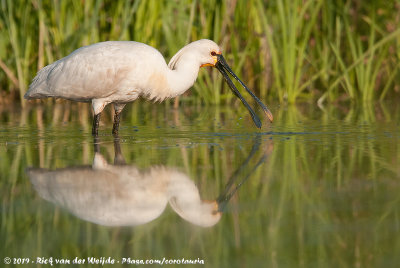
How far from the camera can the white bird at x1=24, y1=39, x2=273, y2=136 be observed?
7.39 meters

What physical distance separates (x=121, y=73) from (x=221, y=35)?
418 cm

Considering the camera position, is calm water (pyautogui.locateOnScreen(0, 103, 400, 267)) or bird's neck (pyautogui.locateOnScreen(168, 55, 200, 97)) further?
bird's neck (pyautogui.locateOnScreen(168, 55, 200, 97))

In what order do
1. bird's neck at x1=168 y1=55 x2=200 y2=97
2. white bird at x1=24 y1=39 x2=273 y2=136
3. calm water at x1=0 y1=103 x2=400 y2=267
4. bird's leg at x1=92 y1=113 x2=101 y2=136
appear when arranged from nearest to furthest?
1. calm water at x1=0 y1=103 x2=400 y2=267
2. white bird at x1=24 y1=39 x2=273 y2=136
3. bird's neck at x1=168 y1=55 x2=200 y2=97
4. bird's leg at x1=92 y1=113 x2=101 y2=136

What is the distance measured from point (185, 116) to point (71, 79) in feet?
8.12

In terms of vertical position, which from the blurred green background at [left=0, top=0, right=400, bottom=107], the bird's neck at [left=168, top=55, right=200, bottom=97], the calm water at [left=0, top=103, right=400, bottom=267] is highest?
the blurred green background at [left=0, top=0, right=400, bottom=107]

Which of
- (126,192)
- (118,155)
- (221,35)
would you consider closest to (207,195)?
(126,192)

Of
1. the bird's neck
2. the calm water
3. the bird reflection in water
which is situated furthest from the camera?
the bird's neck

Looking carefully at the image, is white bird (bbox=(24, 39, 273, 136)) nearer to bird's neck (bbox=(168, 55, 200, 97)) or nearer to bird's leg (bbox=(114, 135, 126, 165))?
bird's neck (bbox=(168, 55, 200, 97))

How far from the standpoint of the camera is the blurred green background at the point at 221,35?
1073 centimetres

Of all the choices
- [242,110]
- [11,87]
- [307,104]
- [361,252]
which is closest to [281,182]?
[361,252]

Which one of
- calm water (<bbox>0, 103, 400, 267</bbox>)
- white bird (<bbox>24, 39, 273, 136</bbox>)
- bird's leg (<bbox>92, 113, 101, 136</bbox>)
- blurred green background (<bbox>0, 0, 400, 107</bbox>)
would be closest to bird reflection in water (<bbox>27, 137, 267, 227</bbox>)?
calm water (<bbox>0, 103, 400, 267</bbox>)

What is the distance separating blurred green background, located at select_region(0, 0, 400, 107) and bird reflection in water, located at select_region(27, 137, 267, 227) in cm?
533

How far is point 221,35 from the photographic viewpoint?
11375mm

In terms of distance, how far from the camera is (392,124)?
329 inches
